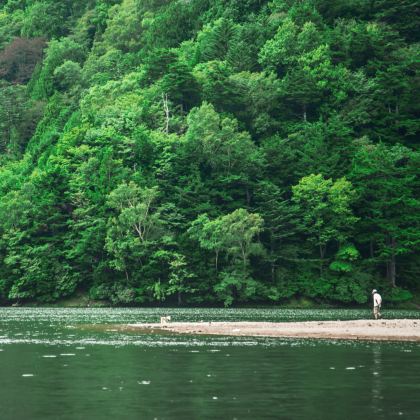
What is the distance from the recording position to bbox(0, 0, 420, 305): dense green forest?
120m

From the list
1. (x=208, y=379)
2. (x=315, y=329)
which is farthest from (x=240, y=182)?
(x=208, y=379)

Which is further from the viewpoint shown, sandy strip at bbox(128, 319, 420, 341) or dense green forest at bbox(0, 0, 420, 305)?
dense green forest at bbox(0, 0, 420, 305)

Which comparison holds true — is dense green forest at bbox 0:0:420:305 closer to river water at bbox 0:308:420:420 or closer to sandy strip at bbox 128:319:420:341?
sandy strip at bbox 128:319:420:341

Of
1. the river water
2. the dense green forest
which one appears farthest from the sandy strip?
the dense green forest

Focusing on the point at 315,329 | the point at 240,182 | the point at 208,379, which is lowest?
the point at 208,379

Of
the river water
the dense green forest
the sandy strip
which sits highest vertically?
the dense green forest

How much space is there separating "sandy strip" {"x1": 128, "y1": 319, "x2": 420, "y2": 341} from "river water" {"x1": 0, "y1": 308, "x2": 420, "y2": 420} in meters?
4.10

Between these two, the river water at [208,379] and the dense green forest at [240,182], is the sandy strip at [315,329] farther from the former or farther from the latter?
the dense green forest at [240,182]

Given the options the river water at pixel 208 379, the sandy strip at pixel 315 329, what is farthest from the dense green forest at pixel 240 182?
the river water at pixel 208 379

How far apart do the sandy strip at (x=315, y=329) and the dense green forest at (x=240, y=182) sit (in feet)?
177

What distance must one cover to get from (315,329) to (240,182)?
74.0m

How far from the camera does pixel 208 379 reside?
29812 mm

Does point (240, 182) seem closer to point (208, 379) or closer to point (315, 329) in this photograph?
point (315, 329)

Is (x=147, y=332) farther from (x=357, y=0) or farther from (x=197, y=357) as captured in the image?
(x=357, y=0)
